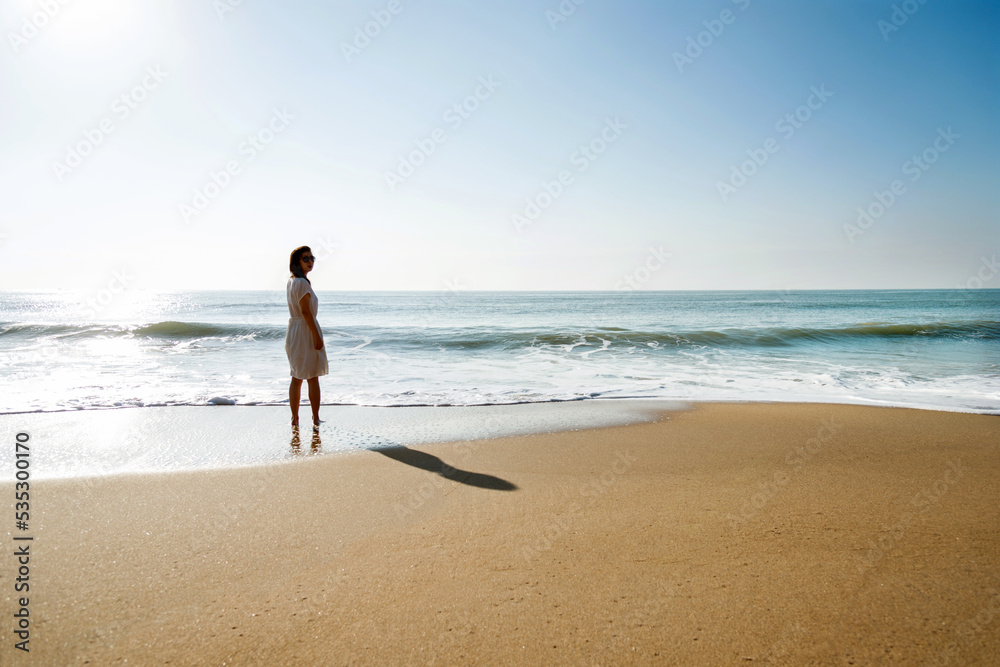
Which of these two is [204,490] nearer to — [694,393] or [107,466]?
[107,466]

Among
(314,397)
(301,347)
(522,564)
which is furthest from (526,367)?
(522,564)

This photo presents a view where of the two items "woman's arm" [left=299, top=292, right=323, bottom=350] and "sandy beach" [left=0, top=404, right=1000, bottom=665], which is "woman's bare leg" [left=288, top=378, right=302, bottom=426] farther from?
"sandy beach" [left=0, top=404, right=1000, bottom=665]

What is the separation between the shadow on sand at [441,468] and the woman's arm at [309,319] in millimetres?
1618

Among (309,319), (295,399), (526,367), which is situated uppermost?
(309,319)

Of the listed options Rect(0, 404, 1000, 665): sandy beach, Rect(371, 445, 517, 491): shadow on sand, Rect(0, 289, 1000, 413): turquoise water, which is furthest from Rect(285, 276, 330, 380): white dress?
Rect(0, 404, 1000, 665): sandy beach

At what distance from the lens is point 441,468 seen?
3.84m

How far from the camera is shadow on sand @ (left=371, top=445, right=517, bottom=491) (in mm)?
3449

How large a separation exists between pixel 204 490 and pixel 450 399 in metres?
3.80

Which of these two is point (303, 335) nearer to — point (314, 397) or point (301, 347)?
point (301, 347)

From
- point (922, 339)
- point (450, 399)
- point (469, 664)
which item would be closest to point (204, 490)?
point (469, 664)

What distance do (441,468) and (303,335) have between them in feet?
8.31

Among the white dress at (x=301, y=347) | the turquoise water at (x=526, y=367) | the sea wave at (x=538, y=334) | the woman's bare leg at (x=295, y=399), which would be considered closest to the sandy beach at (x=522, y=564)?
the woman's bare leg at (x=295, y=399)

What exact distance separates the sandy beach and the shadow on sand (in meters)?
0.03

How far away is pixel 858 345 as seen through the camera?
15180mm
